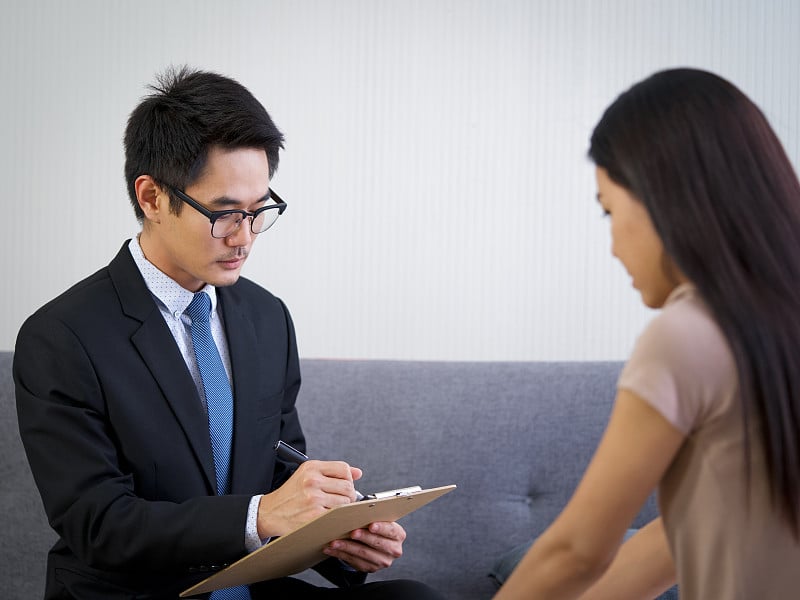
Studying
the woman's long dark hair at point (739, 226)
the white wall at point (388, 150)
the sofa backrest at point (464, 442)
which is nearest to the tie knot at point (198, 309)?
the sofa backrest at point (464, 442)

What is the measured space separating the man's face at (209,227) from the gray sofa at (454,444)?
0.75 metres

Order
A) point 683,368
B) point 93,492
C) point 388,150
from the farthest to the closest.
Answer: point 388,150 < point 93,492 < point 683,368

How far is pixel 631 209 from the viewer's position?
1.09 m

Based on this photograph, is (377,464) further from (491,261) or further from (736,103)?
(736,103)

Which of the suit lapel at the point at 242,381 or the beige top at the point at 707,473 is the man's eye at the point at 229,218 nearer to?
the suit lapel at the point at 242,381

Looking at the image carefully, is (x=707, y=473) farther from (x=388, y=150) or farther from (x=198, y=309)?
(x=388, y=150)

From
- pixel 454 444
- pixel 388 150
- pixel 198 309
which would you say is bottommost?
pixel 454 444

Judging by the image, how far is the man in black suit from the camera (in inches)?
63.1

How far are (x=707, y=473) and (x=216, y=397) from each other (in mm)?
1039

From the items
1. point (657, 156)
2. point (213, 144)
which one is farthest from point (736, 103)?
point (213, 144)

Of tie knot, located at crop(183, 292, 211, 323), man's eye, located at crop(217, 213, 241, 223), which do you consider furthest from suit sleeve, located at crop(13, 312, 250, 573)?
man's eye, located at crop(217, 213, 241, 223)

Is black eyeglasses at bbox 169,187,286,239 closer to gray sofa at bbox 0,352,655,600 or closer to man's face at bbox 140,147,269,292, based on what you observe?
man's face at bbox 140,147,269,292

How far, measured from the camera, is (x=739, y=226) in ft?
3.36

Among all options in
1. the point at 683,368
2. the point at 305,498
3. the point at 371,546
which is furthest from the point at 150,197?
the point at 683,368
